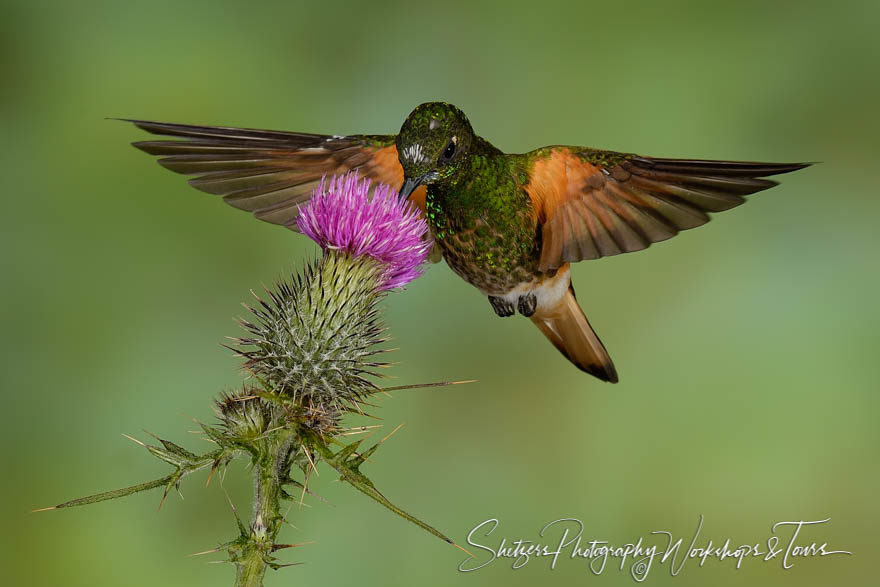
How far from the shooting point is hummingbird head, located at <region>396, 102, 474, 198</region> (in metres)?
2.22

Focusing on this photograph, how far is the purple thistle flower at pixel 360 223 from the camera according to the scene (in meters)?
2.39

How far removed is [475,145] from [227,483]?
7.74ft

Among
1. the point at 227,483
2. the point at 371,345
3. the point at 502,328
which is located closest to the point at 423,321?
the point at 502,328

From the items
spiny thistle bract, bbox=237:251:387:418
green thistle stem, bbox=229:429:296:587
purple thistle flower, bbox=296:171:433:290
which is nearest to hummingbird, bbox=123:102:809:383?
purple thistle flower, bbox=296:171:433:290

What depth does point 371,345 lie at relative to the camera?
250 centimetres

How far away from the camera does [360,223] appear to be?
7.89 feet

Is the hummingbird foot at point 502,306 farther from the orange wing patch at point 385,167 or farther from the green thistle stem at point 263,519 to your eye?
the green thistle stem at point 263,519

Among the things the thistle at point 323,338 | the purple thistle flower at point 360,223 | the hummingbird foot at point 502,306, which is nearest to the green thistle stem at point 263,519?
the thistle at point 323,338

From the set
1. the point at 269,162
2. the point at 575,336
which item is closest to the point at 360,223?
the point at 269,162

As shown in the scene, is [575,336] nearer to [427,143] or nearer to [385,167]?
[385,167]

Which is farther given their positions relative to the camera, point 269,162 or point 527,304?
point 527,304

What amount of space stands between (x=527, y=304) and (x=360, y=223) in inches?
33.9

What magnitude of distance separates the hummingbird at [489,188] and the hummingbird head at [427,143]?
0.01 m

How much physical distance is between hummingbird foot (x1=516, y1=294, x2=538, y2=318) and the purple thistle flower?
0.66 m
